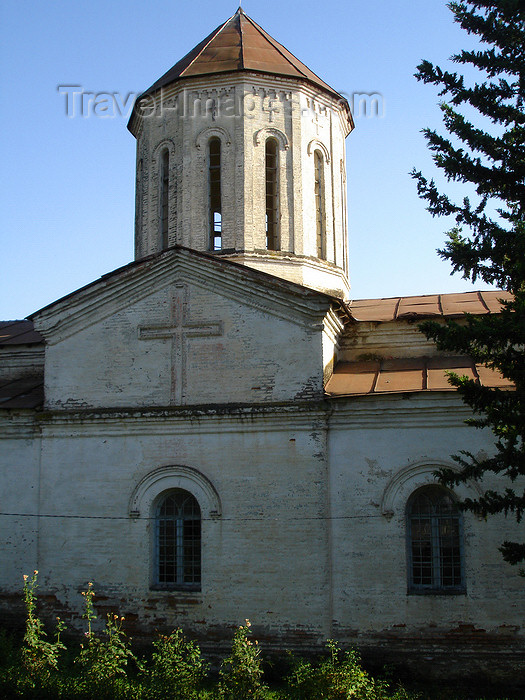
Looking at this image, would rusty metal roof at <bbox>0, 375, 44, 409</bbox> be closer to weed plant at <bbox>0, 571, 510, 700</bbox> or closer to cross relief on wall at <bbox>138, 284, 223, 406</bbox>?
cross relief on wall at <bbox>138, 284, 223, 406</bbox>

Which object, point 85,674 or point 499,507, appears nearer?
point 499,507

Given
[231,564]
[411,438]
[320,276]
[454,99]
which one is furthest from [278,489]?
[454,99]

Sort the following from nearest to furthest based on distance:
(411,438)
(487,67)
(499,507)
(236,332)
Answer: (499,507)
(487,67)
(411,438)
(236,332)

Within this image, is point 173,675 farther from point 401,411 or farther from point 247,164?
point 247,164

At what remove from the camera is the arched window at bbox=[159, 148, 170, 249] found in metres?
14.6

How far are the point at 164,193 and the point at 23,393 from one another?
189 inches

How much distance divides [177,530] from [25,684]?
Result: 10.2ft

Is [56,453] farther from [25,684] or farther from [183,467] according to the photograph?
[25,684]

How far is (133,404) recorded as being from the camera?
11.8 m

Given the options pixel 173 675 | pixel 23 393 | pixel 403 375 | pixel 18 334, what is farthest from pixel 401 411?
pixel 18 334

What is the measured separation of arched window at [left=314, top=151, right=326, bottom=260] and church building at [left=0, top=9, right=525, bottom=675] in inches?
47.6

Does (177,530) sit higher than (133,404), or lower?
lower

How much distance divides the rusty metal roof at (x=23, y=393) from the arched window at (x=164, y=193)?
3.61 m

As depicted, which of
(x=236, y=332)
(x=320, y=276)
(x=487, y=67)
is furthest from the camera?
(x=320, y=276)
